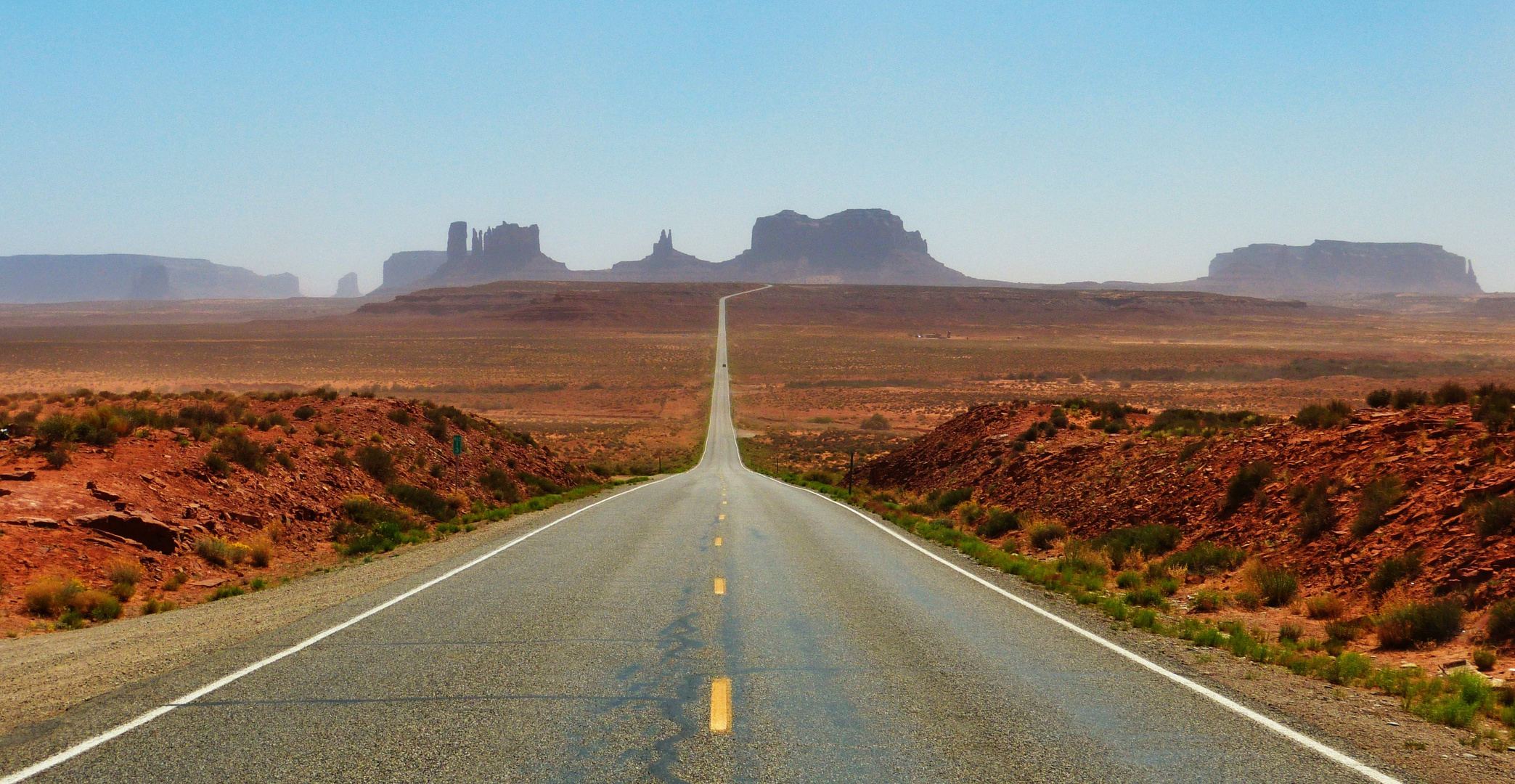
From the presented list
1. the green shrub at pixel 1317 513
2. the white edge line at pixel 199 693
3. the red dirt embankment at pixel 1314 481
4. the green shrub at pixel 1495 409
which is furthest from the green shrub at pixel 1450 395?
the white edge line at pixel 199 693

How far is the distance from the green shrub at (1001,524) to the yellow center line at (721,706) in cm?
1438

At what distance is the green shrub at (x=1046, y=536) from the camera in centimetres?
1802

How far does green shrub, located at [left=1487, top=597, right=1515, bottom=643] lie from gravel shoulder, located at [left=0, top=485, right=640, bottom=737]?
36.6ft

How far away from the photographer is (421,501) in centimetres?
2242

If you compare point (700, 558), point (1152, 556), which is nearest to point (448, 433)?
point (700, 558)

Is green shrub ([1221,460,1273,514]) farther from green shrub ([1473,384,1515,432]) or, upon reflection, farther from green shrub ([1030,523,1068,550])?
green shrub ([1030,523,1068,550])

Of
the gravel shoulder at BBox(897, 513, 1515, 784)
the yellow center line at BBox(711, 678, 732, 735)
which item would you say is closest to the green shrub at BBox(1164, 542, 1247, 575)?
the gravel shoulder at BBox(897, 513, 1515, 784)

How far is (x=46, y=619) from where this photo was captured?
10805 millimetres

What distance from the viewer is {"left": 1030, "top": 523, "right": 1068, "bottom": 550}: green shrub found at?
709 inches

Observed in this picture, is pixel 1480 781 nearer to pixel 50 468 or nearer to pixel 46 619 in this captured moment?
pixel 46 619

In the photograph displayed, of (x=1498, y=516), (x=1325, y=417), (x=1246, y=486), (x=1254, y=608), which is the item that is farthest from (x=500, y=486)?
(x=1498, y=516)

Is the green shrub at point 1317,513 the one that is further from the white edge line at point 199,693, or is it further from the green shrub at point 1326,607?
the white edge line at point 199,693

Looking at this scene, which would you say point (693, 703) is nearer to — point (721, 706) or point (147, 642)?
point (721, 706)

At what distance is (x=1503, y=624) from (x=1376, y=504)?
→ 3689mm
